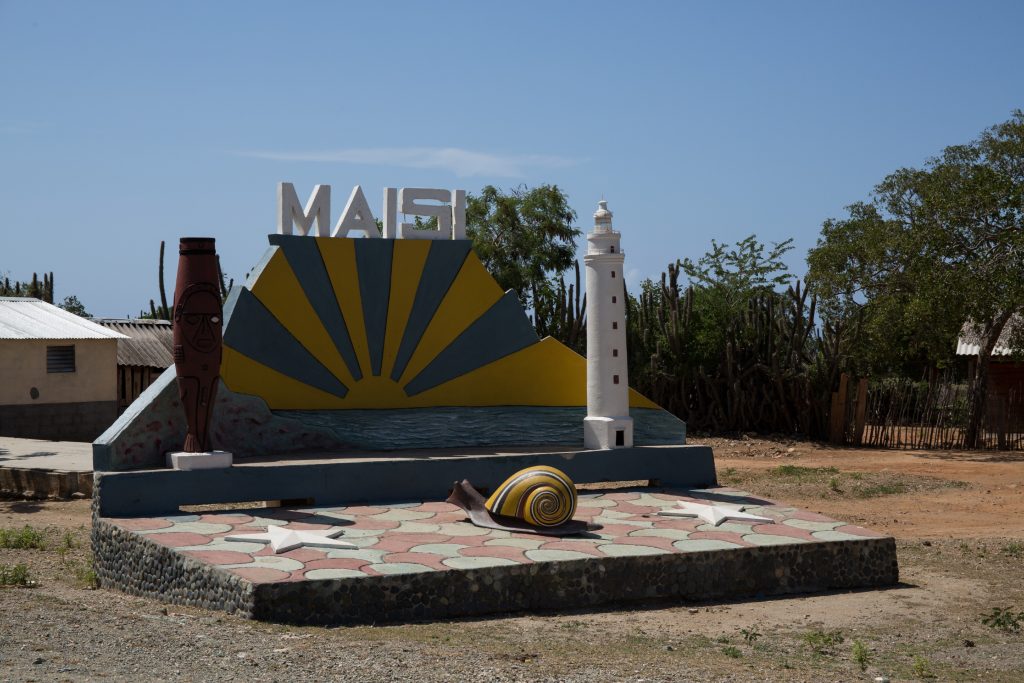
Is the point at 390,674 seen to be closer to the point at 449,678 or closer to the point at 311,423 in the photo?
the point at 449,678

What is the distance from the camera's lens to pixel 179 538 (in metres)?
9.14

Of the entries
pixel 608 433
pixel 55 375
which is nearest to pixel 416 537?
pixel 608 433

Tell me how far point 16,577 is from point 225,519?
5.83 feet

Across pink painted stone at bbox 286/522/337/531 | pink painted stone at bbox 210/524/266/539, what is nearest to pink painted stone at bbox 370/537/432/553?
pink painted stone at bbox 286/522/337/531

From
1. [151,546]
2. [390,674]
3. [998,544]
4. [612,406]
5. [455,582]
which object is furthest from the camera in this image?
[612,406]

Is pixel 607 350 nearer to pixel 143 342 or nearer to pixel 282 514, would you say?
pixel 282 514

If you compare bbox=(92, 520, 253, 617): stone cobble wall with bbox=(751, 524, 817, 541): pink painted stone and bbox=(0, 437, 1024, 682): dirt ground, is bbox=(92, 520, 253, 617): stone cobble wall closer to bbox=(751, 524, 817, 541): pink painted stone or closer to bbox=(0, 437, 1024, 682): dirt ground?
bbox=(0, 437, 1024, 682): dirt ground

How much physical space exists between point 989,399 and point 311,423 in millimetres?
13510

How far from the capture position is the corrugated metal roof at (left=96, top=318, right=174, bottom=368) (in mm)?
23484

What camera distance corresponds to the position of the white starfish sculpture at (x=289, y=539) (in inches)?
346

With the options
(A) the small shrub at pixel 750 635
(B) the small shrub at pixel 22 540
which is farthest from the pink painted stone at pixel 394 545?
(B) the small shrub at pixel 22 540

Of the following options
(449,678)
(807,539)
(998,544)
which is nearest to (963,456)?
(998,544)

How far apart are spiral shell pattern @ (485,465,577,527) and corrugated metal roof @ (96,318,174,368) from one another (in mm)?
15038

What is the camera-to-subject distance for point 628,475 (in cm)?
1227
